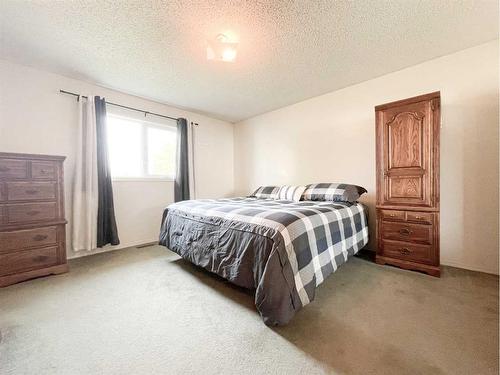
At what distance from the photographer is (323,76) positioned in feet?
8.88

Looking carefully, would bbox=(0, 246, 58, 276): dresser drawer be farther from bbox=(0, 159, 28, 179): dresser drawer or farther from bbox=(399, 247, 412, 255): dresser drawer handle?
bbox=(399, 247, 412, 255): dresser drawer handle

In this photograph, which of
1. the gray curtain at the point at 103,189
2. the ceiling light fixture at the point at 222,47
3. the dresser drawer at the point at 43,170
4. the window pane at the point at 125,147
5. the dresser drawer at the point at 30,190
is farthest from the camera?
→ the window pane at the point at 125,147

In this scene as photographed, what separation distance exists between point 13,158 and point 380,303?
352 centimetres

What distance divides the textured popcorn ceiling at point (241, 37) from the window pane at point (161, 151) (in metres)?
0.84

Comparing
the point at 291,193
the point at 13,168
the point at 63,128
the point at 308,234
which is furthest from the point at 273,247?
the point at 63,128

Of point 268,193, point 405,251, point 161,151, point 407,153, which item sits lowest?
point 405,251

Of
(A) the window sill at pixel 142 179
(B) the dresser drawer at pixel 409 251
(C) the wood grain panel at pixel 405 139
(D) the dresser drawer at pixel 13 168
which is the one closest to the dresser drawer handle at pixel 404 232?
(B) the dresser drawer at pixel 409 251

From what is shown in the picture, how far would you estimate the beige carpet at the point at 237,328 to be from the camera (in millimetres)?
1095

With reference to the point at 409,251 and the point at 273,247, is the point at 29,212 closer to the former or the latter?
the point at 273,247

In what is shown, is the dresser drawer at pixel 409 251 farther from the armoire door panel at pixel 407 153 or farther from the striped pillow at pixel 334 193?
the striped pillow at pixel 334 193

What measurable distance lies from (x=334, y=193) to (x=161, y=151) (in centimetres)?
285

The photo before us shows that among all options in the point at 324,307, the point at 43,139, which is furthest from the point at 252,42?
the point at 43,139

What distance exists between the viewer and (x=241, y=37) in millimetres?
1957

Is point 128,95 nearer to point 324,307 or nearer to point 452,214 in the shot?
point 324,307
